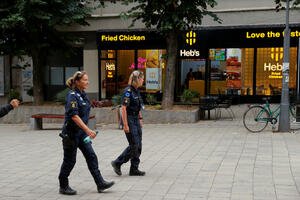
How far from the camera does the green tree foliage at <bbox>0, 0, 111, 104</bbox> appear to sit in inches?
595

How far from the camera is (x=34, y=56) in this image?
56.5 ft

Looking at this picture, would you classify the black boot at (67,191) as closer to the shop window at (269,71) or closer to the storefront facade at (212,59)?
the storefront facade at (212,59)

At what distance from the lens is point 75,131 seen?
18.4 ft

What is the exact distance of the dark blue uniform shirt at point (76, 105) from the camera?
18.0ft

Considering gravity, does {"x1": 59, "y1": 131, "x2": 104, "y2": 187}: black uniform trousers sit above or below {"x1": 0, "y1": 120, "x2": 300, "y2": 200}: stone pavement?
above

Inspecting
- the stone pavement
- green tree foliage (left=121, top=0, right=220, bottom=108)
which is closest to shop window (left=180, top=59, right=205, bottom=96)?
green tree foliage (left=121, top=0, right=220, bottom=108)

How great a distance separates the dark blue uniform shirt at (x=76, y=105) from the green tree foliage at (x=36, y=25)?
998cm

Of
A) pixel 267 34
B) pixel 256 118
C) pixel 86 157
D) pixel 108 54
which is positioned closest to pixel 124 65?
pixel 108 54

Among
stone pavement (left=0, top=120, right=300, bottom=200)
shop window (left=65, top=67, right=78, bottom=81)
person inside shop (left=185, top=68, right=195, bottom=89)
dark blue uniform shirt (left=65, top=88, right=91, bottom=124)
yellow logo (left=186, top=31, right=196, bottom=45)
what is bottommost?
stone pavement (left=0, top=120, right=300, bottom=200)

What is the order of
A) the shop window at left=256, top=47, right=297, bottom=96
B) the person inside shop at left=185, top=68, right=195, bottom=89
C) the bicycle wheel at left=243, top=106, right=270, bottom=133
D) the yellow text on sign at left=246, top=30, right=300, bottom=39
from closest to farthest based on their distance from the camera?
the bicycle wheel at left=243, top=106, right=270, bottom=133 < the yellow text on sign at left=246, top=30, right=300, bottom=39 < the shop window at left=256, top=47, right=297, bottom=96 < the person inside shop at left=185, top=68, right=195, bottom=89

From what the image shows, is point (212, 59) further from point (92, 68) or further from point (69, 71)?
point (69, 71)

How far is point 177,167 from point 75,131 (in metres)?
2.52

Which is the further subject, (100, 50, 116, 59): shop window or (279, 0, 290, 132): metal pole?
(100, 50, 116, 59): shop window

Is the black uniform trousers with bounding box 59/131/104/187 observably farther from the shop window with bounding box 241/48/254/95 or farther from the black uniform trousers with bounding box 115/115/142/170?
the shop window with bounding box 241/48/254/95
